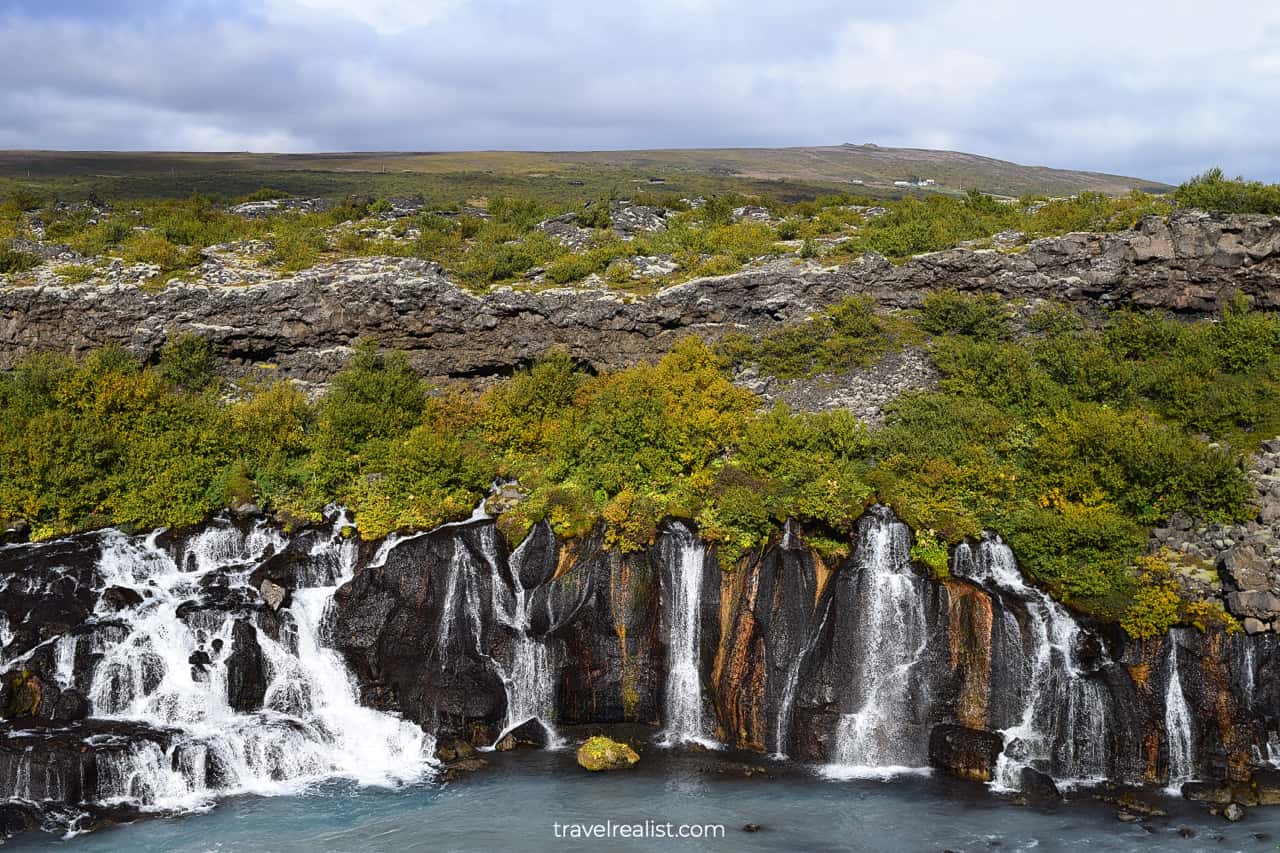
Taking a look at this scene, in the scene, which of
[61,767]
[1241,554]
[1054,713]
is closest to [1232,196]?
[1241,554]

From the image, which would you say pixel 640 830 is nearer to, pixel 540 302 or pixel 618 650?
pixel 618 650

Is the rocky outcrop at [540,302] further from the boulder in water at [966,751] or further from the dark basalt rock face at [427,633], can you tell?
the boulder in water at [966,751]

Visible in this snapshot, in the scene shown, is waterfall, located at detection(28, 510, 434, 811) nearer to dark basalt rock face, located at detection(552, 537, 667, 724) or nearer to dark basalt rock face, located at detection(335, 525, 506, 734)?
dark basalt rock face, located at detection(335, 525, 506, 734)

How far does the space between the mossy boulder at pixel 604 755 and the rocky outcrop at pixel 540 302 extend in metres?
17.3

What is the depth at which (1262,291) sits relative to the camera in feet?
106

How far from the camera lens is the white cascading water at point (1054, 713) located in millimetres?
22172

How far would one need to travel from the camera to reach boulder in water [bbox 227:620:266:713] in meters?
24.1

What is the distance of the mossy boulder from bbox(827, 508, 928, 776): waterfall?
5776mm

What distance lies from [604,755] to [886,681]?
8.38 metres

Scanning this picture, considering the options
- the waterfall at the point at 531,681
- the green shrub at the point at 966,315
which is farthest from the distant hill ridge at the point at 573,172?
the waterfall at the point at 531,681

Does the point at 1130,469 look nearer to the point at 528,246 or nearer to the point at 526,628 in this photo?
the point at 526,628

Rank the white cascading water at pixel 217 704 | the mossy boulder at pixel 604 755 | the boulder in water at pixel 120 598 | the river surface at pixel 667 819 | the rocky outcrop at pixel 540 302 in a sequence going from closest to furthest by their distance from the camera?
the river surface at pixel 667 819
the white cascading water at pixel 217 704
the mossy boulder at pixel 604 755
the boulder in water at pixel 120 598
the rocky outcrop at pixel 540 302

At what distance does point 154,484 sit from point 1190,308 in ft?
131

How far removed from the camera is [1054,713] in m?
22.5
